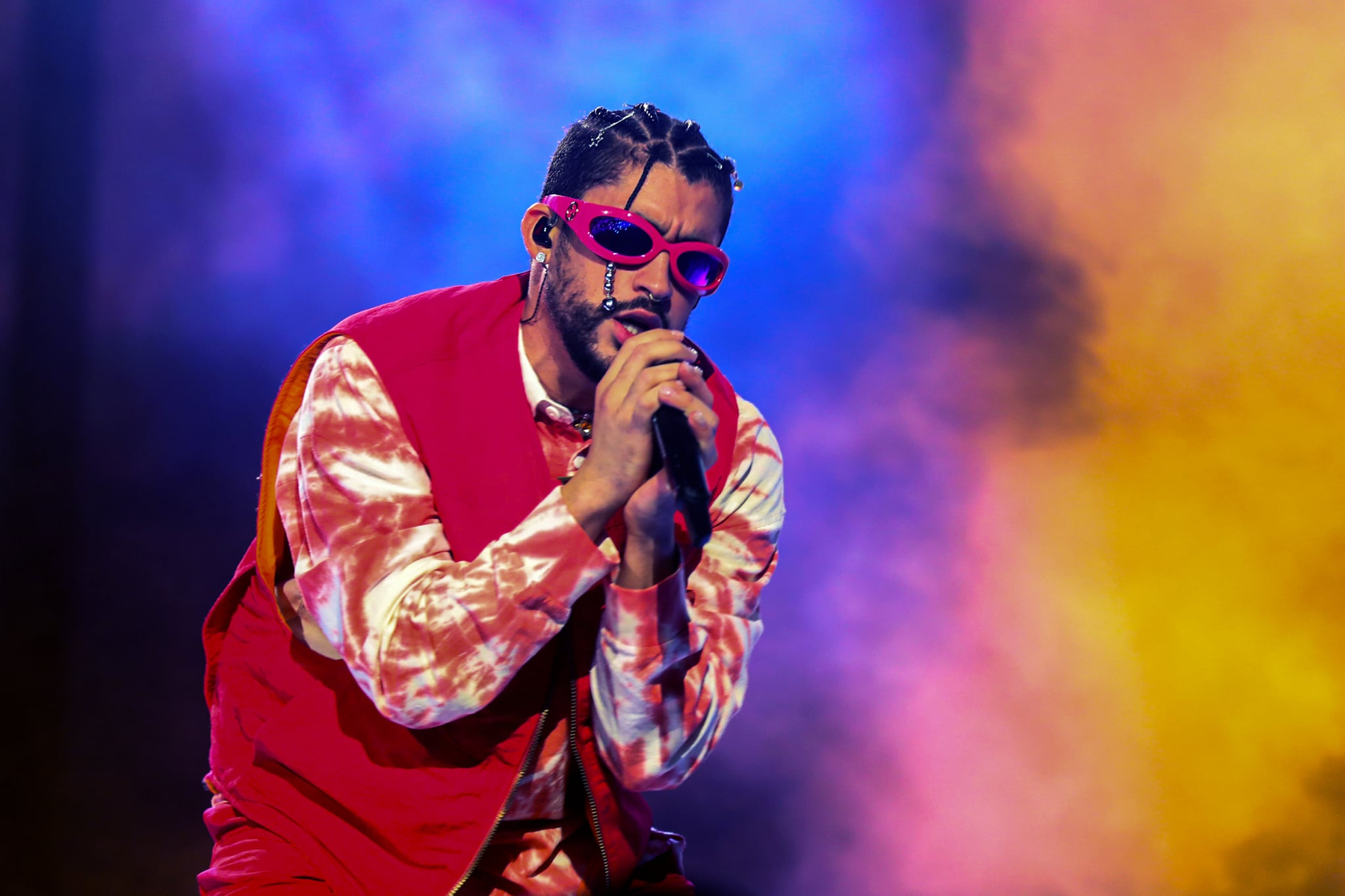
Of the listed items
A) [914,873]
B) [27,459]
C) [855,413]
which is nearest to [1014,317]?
[855,413]

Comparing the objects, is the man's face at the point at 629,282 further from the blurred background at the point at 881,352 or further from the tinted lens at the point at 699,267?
the blurred background at the point at 881,352

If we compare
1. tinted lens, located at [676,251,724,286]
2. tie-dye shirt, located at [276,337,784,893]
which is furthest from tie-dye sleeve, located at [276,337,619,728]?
tinted lens, located at [676,251,724,286]

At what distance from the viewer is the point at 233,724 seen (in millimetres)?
1462

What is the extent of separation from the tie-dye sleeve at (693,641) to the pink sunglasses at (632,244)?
29cm

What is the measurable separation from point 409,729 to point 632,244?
0.69 m

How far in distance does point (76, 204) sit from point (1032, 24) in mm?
2464

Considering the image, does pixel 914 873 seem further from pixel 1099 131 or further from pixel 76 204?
pixel 76 204

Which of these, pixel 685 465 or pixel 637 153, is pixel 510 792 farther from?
pixel 637 153

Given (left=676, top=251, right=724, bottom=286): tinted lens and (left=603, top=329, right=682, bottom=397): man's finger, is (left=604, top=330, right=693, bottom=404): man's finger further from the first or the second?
(left=676, top=251, right=724, bottom=286): tinted lens

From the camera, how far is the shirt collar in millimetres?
1522

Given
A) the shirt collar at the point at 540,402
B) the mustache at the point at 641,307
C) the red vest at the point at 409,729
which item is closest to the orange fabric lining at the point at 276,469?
the red vest at the point at 409,729

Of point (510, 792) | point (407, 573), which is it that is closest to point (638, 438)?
point (407, 573)

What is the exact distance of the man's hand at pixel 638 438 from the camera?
115 centimetres

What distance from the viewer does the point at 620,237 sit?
56.1 inches
